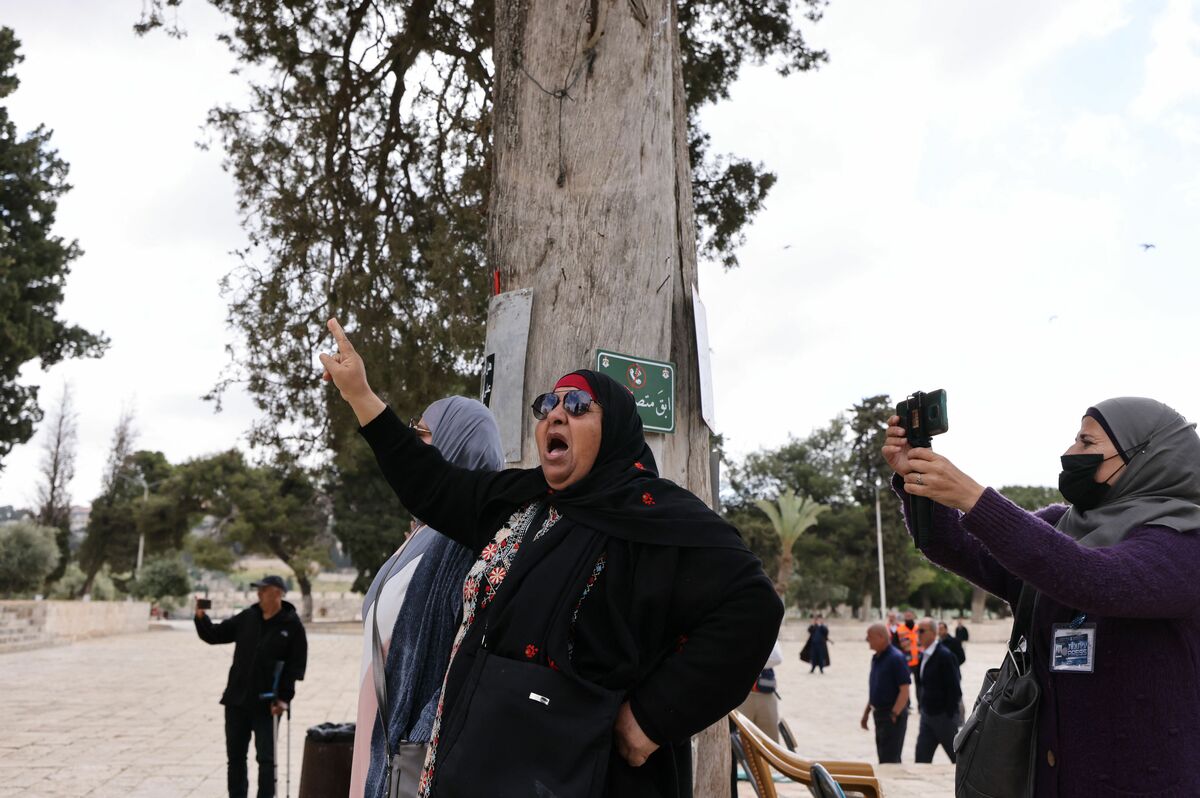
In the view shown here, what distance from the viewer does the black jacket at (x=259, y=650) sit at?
22.1 ft

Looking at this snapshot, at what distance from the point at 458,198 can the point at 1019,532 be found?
24.6 feet

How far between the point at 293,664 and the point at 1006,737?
18.6ft

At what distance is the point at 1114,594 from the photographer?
7.32 ft

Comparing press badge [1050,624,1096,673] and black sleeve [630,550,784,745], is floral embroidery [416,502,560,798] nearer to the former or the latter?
black sleeve [630,550,784,745]

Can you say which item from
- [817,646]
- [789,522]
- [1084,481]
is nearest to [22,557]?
[817,646]

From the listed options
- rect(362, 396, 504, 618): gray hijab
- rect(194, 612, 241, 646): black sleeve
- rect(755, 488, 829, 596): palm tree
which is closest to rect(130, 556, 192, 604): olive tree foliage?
rect(755, 488, 829, 596): palm tree

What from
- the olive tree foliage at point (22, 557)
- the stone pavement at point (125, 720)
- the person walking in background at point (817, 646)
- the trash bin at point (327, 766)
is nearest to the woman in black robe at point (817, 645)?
the person walking in background at point (817, 646)

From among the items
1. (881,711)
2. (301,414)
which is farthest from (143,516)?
(881,711)

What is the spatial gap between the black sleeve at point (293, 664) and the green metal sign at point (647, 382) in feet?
14.2

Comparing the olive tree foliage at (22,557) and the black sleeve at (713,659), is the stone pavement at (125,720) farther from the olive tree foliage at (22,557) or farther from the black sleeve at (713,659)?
the olive tree foliage at (22,557)

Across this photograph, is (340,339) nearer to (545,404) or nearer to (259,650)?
(545,404)

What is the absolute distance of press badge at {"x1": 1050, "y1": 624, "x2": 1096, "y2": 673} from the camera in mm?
2377

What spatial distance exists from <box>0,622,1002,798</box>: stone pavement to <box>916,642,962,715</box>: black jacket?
576mm

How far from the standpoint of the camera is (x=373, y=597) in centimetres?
288
